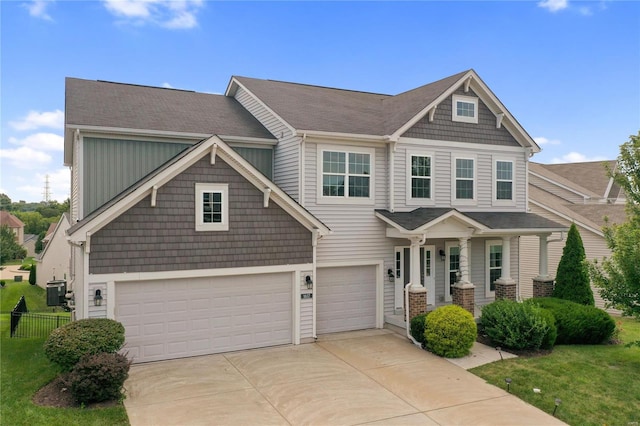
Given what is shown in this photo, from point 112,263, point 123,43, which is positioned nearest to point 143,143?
point 112,263

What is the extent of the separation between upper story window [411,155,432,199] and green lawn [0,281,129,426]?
416 inches

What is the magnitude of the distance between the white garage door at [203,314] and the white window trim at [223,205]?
1331 millimetres

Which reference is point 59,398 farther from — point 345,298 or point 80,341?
point 345,298

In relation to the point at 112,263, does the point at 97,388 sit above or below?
below

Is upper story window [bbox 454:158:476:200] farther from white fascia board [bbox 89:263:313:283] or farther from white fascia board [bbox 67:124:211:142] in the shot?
white fascia board [bbox 67:124:211:142]

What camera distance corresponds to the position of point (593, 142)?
90.9ft

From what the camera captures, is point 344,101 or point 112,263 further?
point 344,101

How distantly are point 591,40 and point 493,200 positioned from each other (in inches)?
356

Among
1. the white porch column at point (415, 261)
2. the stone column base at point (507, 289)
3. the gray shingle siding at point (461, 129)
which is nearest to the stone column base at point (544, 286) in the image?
the stone column base at point (507, 289)

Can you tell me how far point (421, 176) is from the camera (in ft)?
50.3

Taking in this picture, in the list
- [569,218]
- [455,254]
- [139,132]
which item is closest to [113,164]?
[139,132]

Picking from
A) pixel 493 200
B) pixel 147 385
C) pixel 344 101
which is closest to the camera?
pixel 147 385

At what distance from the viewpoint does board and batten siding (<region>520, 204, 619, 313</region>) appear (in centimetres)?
2039

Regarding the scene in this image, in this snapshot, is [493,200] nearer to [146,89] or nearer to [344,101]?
[344,101]
